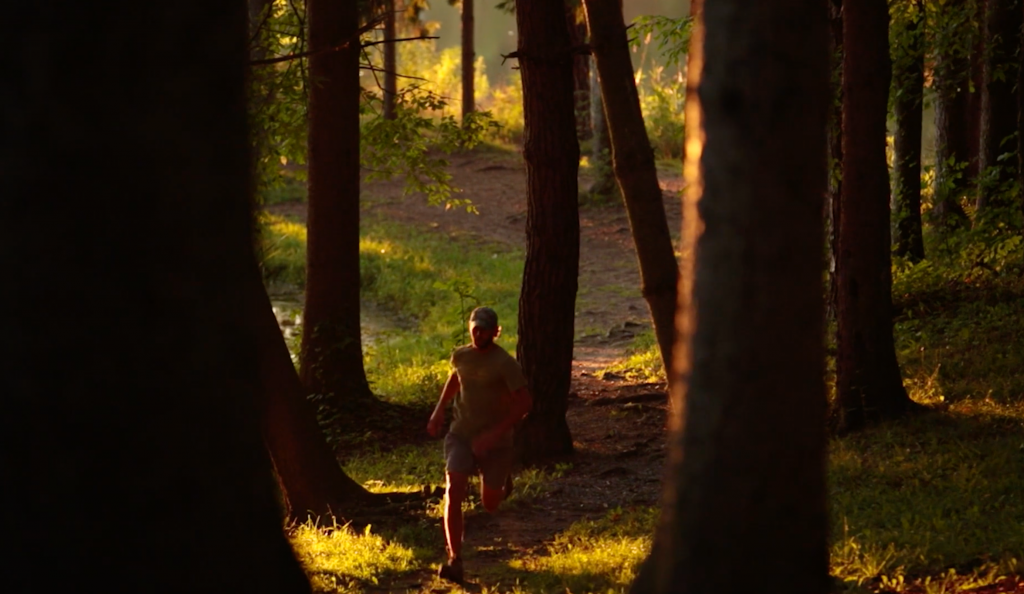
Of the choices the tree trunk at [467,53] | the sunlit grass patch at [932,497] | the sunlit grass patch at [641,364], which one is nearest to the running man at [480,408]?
the sunlit grass patch at [932,497]

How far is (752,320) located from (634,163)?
5207 mm

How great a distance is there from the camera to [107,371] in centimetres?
327

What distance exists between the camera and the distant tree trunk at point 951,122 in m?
15.0

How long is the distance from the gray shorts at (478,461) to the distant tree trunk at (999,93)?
9.08 m

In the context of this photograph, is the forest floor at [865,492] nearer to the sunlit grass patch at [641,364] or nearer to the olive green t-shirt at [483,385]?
the sunlit grass patch at [641,364]

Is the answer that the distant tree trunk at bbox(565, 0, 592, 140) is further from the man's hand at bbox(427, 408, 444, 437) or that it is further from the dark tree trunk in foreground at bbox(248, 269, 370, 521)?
the man's hand at bbox(427, 408, 444, 437)

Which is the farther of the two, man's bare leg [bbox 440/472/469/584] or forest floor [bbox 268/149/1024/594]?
man's bare leg [bbox 440/472/469/584]

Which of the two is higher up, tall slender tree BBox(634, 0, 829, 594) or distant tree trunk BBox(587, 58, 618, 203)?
distant tree trunk BBox(587, 58, 618, 203)

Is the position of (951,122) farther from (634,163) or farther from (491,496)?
(491,496)

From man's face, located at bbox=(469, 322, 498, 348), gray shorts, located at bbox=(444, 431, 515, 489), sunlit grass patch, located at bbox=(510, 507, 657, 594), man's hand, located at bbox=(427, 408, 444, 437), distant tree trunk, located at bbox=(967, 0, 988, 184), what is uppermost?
distant tree trunk, located at bbox=(967, 0, 988, 184)

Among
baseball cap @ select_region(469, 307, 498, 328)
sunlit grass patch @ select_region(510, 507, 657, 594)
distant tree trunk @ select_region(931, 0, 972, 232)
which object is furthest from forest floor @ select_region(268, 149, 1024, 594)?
distant tree trunk @ select_region(931, 0, 972, 232)

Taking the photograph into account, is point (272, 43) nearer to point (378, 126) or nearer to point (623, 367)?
point (378, 126)

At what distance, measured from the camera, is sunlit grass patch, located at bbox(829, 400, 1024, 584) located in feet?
22.6

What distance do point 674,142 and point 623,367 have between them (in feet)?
61.0
